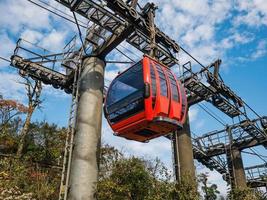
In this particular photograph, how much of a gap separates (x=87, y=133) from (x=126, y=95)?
3.36 m

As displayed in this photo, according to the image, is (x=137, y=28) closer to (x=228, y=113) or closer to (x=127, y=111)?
(x=127, y=111)

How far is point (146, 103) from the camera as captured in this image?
8.91 metres

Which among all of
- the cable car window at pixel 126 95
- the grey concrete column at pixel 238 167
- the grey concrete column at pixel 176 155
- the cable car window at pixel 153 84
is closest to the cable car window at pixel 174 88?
the cable car window at pixel 153 84

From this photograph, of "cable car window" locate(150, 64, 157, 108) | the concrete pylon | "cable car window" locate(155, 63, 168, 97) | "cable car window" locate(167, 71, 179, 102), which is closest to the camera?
"cable car window" locate(150, 64, 157, 108)

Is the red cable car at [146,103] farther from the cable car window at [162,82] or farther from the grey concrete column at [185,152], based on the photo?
the grey concrete column at [185,152]

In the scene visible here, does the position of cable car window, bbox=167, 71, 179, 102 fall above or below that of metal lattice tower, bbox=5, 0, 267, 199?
below

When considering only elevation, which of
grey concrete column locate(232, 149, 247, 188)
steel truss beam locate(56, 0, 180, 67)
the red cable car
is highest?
steel truss beam locate(56, 0, 180, 67)

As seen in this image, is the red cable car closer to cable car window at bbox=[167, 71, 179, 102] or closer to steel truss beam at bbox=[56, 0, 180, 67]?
cable car window at bbox=[167, 71, 179, 102]

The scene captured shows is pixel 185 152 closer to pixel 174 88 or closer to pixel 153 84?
pixel 174 88

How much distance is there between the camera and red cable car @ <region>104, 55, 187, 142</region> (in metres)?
8.95

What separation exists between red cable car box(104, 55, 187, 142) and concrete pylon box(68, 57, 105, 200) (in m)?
2.28

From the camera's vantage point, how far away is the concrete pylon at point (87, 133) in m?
11.5

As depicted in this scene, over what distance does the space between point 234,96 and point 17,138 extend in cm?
2375

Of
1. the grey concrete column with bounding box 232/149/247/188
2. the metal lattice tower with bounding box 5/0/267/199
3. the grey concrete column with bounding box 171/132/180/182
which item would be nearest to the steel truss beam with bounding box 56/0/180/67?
the metal lattice tower with bounding box 5/0/267/199
